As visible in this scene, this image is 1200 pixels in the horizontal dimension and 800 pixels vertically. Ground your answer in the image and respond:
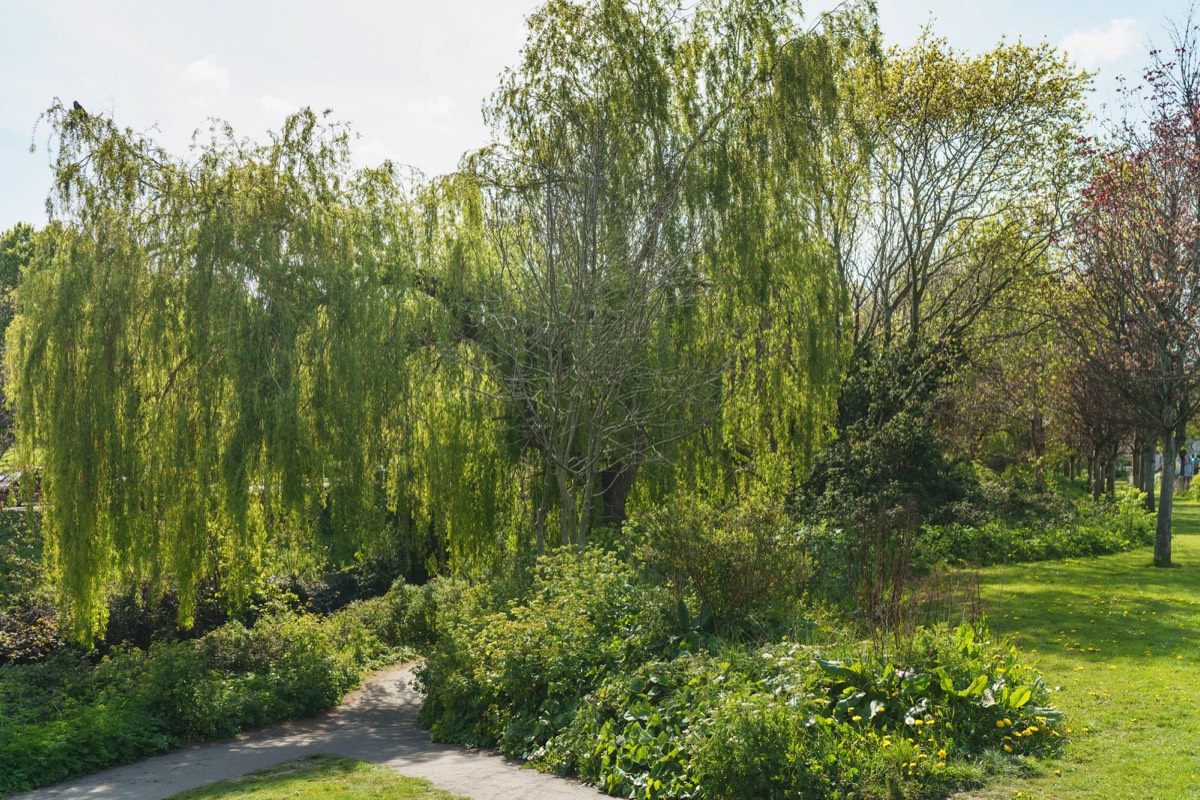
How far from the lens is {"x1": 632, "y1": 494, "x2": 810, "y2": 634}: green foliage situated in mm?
9820

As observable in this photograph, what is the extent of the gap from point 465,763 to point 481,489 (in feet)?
22.4

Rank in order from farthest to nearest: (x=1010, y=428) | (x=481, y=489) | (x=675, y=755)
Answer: (x=1010, y=428), (x=481, y=489), (x=675, y=755)

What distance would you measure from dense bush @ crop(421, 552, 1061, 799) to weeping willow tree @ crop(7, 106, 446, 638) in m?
4.36

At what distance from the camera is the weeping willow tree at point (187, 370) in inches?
503

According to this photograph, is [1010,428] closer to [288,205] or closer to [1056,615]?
[1056,615]

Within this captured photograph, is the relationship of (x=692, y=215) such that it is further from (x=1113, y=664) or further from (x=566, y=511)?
(x=1113, y=664)

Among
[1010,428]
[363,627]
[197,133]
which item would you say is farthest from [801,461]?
[1010,428]

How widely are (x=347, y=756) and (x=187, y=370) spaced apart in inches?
247

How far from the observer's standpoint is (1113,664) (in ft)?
32.2

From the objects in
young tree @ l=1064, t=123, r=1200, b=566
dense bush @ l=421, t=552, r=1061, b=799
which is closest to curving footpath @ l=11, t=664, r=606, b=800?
dense bush @ l=421, t=552, r=1061, b=799

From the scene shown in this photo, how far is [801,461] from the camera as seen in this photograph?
16047 mm

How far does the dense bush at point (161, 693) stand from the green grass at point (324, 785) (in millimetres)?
2240

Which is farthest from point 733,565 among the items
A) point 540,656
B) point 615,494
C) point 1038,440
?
point 1038,440

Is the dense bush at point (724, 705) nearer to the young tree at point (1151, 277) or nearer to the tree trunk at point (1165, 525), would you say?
the young tree at point (1151, 277)
